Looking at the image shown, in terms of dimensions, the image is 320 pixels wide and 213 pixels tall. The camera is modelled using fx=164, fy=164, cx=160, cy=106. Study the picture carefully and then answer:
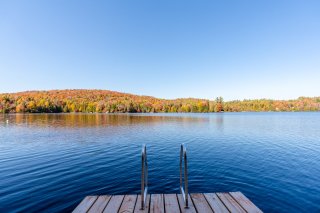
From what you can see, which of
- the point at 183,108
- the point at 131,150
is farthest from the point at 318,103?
the point at 131,150

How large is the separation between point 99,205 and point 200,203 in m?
3.05

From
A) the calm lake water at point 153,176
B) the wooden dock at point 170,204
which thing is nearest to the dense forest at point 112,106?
the calm lake water at point 153,176

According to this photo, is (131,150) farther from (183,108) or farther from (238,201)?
(183,108)

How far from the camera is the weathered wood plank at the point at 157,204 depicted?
4.66 metres

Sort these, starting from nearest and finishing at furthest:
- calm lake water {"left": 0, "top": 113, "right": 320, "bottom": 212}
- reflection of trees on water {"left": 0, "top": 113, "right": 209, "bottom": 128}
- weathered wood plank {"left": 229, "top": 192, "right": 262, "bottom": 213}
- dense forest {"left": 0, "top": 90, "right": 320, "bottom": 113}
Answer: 1. weathered wood plank {"left": 229, "top": 192, "right": 262, "bottom": 213}
2. calm lake water {"left": 0, "top": 113, "right": 320, "bottom": 212}
3. reflection of trees on water {"left": 0, "top": 113, "right": 209, "bottom": 128}
4. dense forest {"left": 0, "top": 90, "right": 320, "bottom": 113}

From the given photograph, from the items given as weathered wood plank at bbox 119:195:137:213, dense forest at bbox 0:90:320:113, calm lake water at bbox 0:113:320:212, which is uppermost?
dense forest at bbox 0:90:320:113

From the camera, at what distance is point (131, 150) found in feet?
55.2

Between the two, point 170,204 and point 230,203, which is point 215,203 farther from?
point 170,204

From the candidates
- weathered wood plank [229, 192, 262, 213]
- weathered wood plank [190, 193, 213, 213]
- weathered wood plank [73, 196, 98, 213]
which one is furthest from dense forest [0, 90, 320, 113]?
weathered wood plank [229, 192, 262, 213]

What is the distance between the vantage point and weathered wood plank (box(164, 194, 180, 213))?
184 inches

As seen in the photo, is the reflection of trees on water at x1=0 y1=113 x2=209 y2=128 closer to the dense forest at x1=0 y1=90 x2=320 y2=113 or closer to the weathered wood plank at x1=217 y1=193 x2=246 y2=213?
the weathered wood plank at x1=217 y1=193 x2=246 y2=213

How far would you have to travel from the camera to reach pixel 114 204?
497 cm

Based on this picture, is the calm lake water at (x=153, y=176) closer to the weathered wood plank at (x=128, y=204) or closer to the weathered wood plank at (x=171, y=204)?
the weathered wood plank at (x=171, y=204)

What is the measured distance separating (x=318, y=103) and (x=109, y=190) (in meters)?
239
